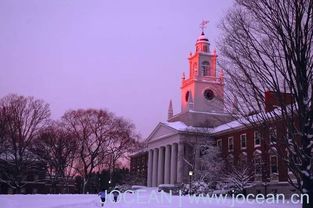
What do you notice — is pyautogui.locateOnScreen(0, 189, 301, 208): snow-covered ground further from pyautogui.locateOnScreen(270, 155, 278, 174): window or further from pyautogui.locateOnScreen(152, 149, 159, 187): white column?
pyautogui.locateOnScreen(152, 149, 159, 187): white column

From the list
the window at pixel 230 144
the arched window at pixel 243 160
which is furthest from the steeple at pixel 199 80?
the arched window at pixel 243 160

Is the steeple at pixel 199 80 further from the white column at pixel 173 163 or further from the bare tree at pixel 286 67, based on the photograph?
the bare tree at pixel 286 67

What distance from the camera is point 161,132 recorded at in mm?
77000

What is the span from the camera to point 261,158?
2082 inches

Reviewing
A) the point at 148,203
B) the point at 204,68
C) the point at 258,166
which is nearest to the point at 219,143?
the point at 258,166

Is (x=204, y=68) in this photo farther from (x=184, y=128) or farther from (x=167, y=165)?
(x=167, y=165)

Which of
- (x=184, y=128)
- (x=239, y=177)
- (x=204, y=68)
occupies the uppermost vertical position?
(x=204, y=68)

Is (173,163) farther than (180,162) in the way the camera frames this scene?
Yes

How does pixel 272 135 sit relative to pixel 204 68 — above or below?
below

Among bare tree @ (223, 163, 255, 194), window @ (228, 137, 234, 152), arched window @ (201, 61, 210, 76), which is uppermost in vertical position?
arched window @ (201, 61, 210, 76)

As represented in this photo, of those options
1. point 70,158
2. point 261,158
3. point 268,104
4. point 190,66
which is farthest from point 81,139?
point 268,104

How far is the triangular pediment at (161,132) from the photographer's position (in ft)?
235

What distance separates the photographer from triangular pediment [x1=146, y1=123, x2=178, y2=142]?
235 feet

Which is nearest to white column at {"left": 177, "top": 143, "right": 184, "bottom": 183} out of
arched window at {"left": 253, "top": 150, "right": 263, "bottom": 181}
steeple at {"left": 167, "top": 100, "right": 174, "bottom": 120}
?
arched window at {"left": 253, "top": 150, "right": 263, "bottom": 181}
